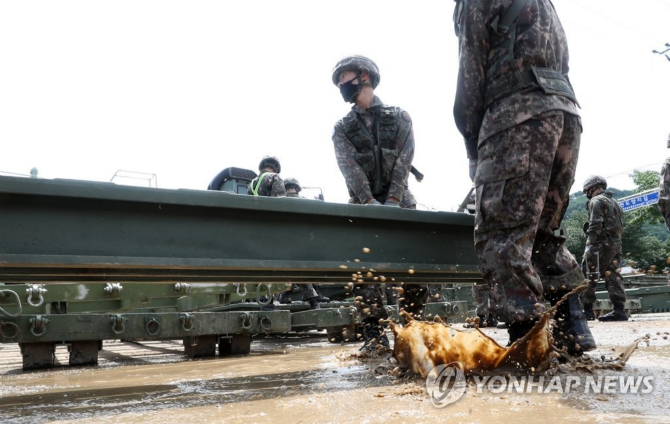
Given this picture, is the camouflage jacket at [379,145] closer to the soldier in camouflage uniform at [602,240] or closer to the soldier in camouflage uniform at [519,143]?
the soldier in camouflage uniform at [519,143]

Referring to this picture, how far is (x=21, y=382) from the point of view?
13.6 ft

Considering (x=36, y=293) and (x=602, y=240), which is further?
(x=602, y=240)

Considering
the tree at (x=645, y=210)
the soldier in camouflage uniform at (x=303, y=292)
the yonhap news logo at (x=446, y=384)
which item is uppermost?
the tree at (x=645, y=210)

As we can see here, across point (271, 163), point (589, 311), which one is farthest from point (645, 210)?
point (271, 163)

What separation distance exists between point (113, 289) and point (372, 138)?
3596 millimetres

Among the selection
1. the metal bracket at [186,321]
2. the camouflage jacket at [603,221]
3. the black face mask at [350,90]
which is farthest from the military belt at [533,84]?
the camouflage jacket at [603,221]

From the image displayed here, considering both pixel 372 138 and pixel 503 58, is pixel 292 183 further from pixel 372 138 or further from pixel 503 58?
pixel 503 58

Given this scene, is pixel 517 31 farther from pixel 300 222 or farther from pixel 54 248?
pixel 54 248

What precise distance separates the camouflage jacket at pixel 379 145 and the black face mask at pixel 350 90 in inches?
5.1

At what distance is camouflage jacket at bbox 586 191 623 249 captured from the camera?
10.8 meters

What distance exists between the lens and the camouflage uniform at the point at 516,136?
9.56ft

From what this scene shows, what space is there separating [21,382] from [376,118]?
11.2ft

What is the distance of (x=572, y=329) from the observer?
326 cm

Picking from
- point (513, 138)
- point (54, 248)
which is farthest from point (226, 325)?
point (513, 138)
